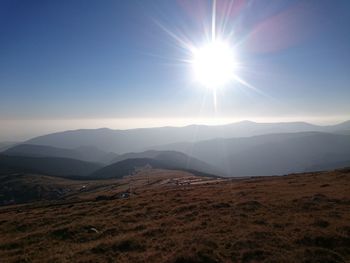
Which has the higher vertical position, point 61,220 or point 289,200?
point 289,200

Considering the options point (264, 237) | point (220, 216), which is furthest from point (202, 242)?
point (220, 216)

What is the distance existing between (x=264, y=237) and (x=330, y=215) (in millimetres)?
8195

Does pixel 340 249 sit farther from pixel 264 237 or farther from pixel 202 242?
pixel 202 242

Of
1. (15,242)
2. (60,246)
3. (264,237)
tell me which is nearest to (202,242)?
(264,237)

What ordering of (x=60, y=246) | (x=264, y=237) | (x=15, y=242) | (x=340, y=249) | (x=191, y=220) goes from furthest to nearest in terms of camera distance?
(x=191, y=220) → (x=15, y=242) → (x=60, y=246) → (x=264, y=237) → (x=340, y=249)

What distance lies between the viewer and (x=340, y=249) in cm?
1568

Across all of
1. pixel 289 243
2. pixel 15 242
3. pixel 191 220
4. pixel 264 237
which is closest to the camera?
pixel 289 243

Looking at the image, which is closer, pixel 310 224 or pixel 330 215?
pixel 310 224

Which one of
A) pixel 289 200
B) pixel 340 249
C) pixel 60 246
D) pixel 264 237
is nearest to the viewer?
pixel 340 249

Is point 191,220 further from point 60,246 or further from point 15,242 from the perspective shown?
point 15,242

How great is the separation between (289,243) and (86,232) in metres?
16.3

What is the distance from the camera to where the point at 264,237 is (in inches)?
717

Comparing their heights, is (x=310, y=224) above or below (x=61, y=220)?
above

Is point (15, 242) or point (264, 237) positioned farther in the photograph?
point (15, 242)
